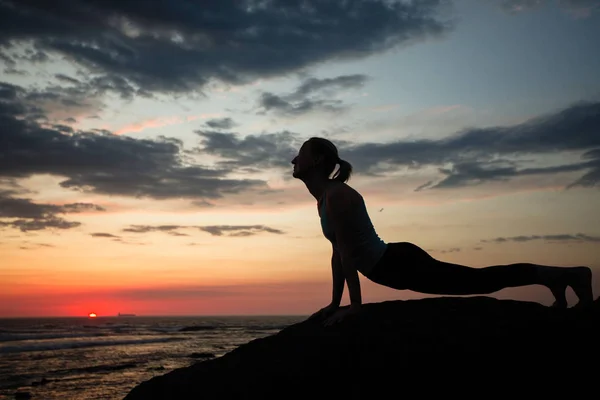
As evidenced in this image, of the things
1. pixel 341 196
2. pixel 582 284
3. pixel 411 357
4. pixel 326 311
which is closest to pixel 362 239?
pixel 341 196

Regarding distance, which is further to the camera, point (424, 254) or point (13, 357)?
point (13, 357)

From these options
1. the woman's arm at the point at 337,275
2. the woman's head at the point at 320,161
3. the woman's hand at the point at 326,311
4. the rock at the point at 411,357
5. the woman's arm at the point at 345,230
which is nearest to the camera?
the rock at the point at 411,357

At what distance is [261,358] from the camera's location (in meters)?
4.45

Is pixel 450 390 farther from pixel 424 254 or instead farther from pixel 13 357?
pixel 13 357

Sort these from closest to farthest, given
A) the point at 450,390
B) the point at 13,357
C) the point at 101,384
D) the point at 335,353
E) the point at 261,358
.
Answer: the point at 450,390 → the point at 335,353 → the point at 261,358 → the point at 101,384 → the point at 13,357

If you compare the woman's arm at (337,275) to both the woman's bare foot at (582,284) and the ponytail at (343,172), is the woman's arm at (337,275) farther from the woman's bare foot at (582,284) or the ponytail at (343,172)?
the woman's bare foot at (582,284)

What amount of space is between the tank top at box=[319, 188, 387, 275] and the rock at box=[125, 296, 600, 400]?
46cm

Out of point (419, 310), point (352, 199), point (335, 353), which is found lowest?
point (335, 353)

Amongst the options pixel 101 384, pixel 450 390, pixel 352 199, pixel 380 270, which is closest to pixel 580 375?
pixel 450 390

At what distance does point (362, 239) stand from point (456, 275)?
831 mm

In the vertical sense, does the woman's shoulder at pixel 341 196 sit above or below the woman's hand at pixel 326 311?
above

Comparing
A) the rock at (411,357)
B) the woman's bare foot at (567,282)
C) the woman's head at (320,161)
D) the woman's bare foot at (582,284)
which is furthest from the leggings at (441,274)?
the woman's head at (320,161)

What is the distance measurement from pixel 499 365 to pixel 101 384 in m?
15.9

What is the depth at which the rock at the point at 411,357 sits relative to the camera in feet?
12.4
